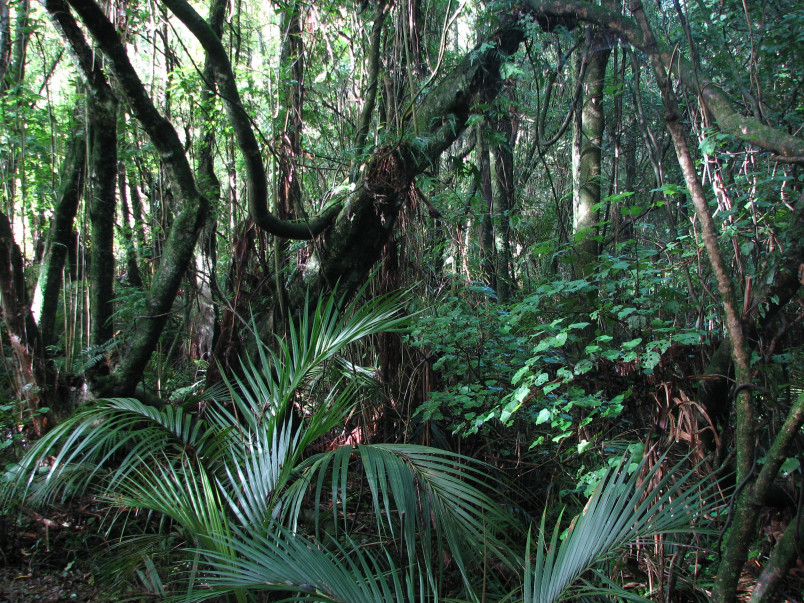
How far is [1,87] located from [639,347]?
4914 millimetres

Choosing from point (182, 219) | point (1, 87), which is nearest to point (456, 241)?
point (182, 219)

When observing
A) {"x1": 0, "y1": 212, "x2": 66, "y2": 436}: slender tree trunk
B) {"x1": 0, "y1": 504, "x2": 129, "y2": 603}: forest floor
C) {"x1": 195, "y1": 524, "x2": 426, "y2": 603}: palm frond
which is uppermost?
{"x1": 0, "y1": 212, "x2": 66, "y2": 436}: slender tree trunk

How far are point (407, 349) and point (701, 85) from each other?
225 centimetres

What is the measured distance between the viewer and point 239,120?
2984 millimetres

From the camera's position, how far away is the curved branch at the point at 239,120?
280 cm

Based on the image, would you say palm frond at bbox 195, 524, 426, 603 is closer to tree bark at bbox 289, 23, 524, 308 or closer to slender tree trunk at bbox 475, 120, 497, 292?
tree bark at bbox 289, 23, 524, 308

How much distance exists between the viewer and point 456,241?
4.26m

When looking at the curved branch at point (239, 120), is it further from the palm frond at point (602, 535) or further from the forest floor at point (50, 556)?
the palm frond at point (602, 535)

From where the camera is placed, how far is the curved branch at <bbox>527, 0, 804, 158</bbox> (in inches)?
86.6

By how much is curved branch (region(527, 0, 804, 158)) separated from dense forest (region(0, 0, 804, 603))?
0.01 metres

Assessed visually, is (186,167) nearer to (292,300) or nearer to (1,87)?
(292,300)

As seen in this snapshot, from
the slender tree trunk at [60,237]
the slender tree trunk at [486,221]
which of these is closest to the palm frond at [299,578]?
the slender tree trunk at [486,221]

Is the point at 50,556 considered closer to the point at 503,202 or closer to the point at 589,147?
the point at 589,147

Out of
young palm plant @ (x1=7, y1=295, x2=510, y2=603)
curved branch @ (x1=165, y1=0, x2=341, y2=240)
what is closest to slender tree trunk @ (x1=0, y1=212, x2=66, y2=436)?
young palm plant @ (x1=7, y1=295, x2=510, y2=603)
